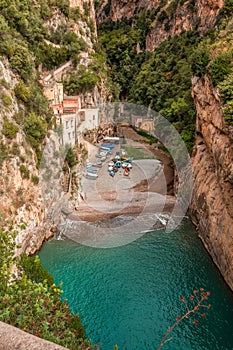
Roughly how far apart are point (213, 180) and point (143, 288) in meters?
9.80

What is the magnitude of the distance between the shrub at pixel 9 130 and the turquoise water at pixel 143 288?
894 centimetres

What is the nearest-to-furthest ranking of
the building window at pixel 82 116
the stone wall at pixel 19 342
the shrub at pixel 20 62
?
the stone wall at pixel 19 342 < the shrub at pixel 20 62 < the building window at pixel 82 116

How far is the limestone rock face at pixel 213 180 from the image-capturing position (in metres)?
17.5

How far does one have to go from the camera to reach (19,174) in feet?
69.2

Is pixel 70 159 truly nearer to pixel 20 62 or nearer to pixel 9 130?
pixel 9 130

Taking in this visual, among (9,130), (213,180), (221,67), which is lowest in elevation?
(213,180)

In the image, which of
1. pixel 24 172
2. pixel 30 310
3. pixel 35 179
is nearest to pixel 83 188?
pixel 35 179

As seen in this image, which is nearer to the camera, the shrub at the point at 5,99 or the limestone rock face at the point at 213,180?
the limestone rock face at the point at 213,180

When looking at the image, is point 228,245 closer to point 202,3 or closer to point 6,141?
point 6,141

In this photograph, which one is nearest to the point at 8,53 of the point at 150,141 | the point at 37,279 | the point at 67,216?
the point at 67,216

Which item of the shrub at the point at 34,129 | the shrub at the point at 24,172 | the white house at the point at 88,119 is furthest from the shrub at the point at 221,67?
the white house at the point at 88,119

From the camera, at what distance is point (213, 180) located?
2180 centimetres

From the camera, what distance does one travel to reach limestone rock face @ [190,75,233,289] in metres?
17.5

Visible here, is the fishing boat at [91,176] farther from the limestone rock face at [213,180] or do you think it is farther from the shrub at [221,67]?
the shrub at [221,67]
